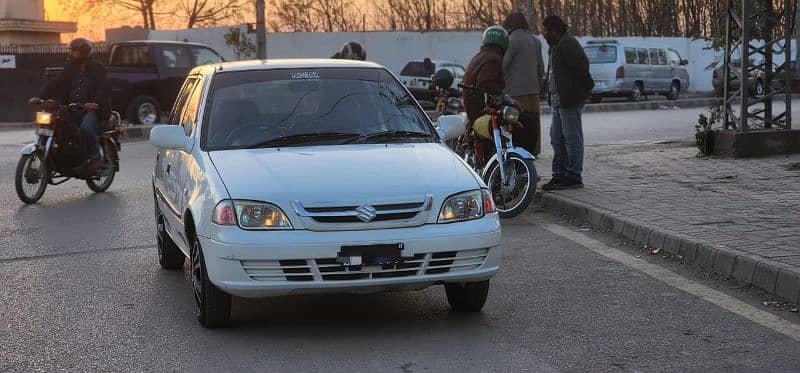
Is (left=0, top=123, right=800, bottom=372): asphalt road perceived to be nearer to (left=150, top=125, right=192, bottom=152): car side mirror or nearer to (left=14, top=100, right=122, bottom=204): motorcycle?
(left=150, top=125, right=192, bottom=152): car side mirror

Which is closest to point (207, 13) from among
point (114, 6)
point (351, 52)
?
point (114, 6)

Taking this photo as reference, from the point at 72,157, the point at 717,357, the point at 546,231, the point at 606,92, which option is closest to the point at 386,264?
the point at 717,357

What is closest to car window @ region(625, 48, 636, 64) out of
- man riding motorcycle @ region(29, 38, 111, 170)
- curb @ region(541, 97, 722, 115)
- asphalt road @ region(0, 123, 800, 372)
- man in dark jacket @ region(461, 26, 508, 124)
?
curb @ region(541, 97, 722, 115)

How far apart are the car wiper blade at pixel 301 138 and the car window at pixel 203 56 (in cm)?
1951

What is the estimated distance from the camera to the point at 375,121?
23.0ft

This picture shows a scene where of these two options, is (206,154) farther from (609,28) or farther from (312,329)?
(609,28)

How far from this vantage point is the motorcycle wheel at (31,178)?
12008 mm

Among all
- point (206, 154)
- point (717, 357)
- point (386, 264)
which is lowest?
point (717, 357)

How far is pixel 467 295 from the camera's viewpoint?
6.40 meters

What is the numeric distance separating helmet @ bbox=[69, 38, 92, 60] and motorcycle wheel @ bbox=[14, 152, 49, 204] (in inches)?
48.3

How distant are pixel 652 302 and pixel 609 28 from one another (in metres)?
48.5

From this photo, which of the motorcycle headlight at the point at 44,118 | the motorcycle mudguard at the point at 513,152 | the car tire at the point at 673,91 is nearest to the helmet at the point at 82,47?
the motorcycle headlight at the point at 44,118

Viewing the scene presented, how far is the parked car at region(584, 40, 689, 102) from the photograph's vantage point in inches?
1367

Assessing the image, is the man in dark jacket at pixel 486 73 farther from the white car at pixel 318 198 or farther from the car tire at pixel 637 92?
the car tire at pixel 637 92
